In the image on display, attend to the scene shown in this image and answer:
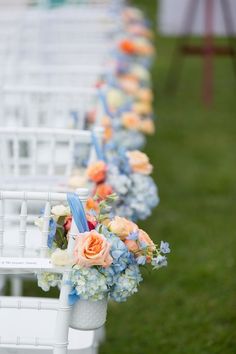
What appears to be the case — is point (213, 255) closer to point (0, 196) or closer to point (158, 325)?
point (158, 325)

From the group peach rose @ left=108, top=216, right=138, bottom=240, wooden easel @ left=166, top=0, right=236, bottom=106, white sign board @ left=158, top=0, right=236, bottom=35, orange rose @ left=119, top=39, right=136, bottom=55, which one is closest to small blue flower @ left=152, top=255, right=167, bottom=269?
peach rose @ left=108, top=216, right=138, bottom=240

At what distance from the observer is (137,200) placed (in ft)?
11.6

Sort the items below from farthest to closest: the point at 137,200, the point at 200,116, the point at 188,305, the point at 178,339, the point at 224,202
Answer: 1. the point at 200,116
2. the point at 224,202
3. the point at 188,305
4. the point at 178,339
5. the point at 137,200

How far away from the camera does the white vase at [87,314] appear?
2611mm

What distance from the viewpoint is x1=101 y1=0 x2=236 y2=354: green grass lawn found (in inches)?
175

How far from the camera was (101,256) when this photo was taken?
99.3 inches

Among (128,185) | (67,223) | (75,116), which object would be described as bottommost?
(75,116)

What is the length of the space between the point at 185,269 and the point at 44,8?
417cm

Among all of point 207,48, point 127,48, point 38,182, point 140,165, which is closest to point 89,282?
point 140,165

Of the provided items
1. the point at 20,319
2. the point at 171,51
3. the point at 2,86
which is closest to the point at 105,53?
the point at 2,86

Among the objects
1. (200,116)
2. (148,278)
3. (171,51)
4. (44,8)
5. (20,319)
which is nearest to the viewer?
(20,319)

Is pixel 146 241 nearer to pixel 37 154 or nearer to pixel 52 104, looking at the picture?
pixel 37 154

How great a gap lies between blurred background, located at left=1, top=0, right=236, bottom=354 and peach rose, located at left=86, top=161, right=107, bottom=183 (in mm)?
658

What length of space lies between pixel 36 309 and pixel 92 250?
329 mm
